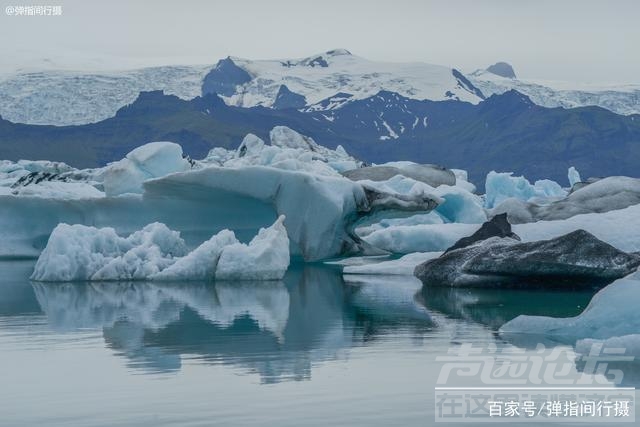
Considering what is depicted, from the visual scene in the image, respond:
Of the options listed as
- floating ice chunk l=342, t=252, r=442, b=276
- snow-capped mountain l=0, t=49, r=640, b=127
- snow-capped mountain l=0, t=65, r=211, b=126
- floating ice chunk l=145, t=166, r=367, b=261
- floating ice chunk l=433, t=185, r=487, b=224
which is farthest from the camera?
snow-capped mountain l=0, t=49, r=640, b=127

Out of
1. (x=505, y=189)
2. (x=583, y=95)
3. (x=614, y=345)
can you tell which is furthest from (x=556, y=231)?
(x=583, y=95)

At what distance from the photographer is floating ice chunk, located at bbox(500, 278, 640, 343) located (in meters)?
7.43

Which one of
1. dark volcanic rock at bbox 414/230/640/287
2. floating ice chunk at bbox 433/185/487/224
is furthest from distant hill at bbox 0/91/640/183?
dark volcanic rock at bbox 414/230/640/287

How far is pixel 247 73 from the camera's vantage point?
3927 inches

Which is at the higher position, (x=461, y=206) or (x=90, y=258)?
→ (x=90, y=258)

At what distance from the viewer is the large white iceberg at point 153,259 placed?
14.2 meters

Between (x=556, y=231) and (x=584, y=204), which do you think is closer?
(x=556, y=231)

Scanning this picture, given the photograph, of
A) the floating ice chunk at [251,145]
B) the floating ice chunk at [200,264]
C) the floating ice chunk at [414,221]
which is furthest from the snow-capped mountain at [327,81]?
the floating ice chunk at [200,264]

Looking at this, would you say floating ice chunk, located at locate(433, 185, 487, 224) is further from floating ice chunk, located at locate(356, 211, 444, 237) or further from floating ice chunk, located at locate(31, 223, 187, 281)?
floating ice chunk, located at locate(31, 223, 187, 281)

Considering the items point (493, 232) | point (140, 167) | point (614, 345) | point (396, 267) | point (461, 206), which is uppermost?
point (140, 167)

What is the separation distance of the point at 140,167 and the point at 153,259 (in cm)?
1000

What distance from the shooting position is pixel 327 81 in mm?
96375

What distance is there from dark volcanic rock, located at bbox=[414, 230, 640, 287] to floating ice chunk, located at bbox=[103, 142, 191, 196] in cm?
1231

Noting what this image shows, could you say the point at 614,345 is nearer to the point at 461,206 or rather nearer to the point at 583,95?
the point at 461,206
